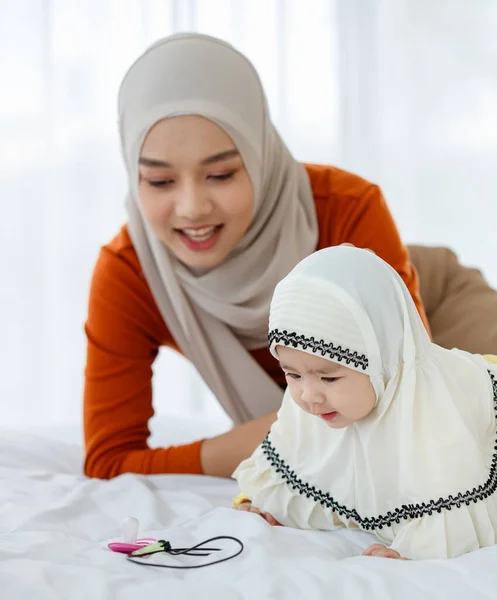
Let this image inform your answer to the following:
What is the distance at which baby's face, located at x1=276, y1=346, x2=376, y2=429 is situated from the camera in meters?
1.22

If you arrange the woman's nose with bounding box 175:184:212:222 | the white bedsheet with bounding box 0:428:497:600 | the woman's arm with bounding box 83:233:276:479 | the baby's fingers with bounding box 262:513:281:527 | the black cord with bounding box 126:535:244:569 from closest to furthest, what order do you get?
the white bedsheet with bounding box 0:428:497:600 < the black cord with bounding box 126:535:244:569 < the baby's fingers with bounding box 262:513:281:527 < the woman's nose with bounding box 175:184:212:222 < the woman's arm with bounding box 83:233:276:479

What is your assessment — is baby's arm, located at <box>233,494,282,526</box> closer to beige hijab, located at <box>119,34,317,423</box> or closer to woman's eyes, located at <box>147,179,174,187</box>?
beige hijab, located at <box>119,34,317,423</box>

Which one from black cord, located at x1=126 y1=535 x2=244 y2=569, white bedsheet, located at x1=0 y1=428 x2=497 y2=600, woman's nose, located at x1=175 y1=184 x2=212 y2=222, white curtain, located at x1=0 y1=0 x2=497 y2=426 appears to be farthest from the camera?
white curtain, located at x1=0 y1=0 x2=497 y2=426

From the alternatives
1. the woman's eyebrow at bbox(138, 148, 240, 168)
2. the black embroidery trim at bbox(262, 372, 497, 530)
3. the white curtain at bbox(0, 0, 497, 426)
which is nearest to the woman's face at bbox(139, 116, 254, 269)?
the woman's eyebrow at bbox(138, 148, 240, 168)

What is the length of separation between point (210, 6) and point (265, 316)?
2.09m

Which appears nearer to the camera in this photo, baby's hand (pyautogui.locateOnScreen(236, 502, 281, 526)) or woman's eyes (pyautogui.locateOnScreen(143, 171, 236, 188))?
baby's hand (pyautogui.locateOnScreen(236, 502, 281, 526))

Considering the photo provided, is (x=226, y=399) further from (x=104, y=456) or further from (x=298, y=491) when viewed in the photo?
(x=298, y=491)

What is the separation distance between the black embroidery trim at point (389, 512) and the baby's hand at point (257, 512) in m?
0.06

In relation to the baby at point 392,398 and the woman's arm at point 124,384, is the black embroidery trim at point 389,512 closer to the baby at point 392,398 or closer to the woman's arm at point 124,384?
the baby at point 392,398

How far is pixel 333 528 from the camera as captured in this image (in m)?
1.39

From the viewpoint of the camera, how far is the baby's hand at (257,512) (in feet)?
4.60

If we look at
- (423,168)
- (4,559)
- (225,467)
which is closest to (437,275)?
(225,467)

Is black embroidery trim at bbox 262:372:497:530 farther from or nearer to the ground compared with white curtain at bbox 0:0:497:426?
nearer to the ground

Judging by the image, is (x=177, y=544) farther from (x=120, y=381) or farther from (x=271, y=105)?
(x=271, y=105)
